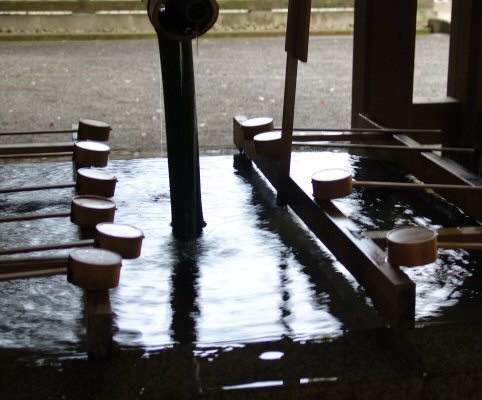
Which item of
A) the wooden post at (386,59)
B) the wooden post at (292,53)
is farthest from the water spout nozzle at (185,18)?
the wooden post at (386,59)

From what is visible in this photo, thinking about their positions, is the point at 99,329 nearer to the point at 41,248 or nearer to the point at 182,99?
the point at 41,248

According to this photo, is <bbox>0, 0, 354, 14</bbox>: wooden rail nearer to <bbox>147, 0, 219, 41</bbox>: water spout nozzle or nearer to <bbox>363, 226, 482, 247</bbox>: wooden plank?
<bbox>147, 0, 219, 41</bbox>: water spout nozzle

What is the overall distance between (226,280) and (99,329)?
0.61 meters

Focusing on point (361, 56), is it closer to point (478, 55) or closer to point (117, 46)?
point (478, 55)

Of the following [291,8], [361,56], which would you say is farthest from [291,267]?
[361,56]

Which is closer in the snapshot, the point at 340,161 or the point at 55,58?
the point at 340,161

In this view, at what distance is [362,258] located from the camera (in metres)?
2.25

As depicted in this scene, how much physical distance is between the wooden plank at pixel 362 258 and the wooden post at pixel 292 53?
0.12 m

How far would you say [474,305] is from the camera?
7.41ft

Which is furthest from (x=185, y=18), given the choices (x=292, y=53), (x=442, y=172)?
(x=442, y=172)

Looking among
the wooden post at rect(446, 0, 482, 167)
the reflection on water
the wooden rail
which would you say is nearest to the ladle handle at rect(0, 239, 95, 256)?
the reflection on water

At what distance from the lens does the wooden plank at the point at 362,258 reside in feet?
6.58

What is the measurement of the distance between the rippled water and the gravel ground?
145 centimetres

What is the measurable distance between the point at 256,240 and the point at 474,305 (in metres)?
0.81
